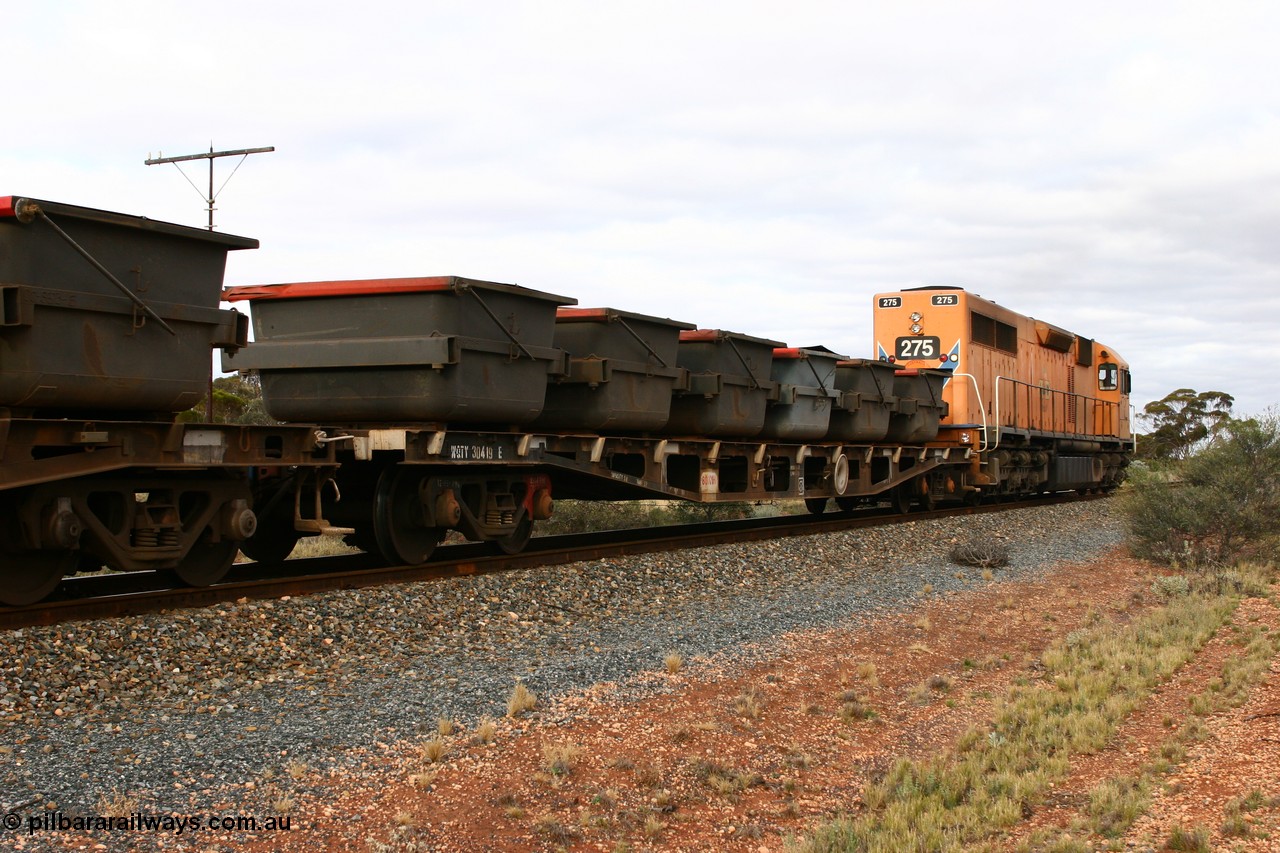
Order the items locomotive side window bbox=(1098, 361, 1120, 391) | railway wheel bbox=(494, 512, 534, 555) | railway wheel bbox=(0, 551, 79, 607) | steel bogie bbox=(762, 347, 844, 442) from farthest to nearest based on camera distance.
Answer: locomotive side window bbox=(1098, 361, 1120, 391) → steel bogie bbox=(762, 347, 844, 442) → railway wheel bbox=(494, 512, 534, 555) → railway wheel bbox=(0, 551, 79, 607)

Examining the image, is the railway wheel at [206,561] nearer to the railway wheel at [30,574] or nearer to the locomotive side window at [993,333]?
the railway wheel at [30,574]

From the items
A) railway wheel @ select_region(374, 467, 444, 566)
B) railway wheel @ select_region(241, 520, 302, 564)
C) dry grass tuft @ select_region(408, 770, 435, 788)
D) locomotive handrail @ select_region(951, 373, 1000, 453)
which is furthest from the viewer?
locomotive handrail @ select_region(951, 373, 1000, 453)

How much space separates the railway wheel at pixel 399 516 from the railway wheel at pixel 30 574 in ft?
9.31

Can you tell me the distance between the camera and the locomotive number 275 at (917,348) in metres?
21.0

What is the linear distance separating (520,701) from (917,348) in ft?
53.2

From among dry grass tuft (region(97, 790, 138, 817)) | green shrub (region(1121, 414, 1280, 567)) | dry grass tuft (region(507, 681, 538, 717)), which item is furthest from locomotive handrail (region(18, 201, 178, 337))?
green shrub (region(1121, 414, 1280, 567))

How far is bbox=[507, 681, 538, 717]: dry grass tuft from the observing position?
6414 millimetres

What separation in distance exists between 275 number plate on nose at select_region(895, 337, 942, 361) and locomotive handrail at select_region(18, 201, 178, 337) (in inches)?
629

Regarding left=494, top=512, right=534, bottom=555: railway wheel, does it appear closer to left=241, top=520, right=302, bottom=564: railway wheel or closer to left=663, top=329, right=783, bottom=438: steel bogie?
left=241, top=520, right=302, bottom=564: railway wheel

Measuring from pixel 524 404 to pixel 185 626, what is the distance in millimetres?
4031

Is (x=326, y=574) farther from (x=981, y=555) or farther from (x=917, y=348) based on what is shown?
(x=917, y=348)

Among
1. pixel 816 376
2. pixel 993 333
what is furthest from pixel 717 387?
pixel 993 333

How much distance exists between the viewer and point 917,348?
836 inches

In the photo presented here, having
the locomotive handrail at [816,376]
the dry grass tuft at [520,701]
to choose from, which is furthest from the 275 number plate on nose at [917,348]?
the dry grass tuft at [520,701]
